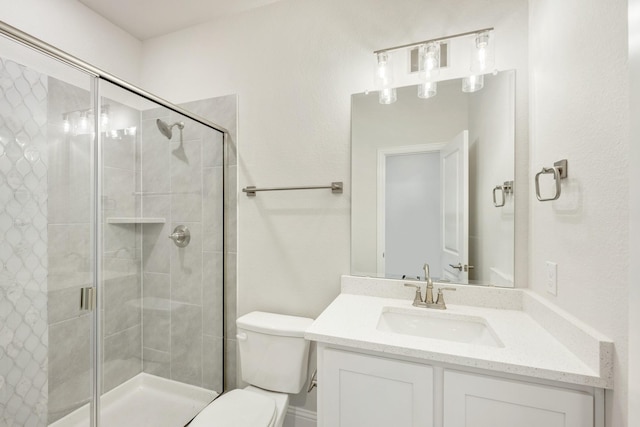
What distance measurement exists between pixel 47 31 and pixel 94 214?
1180mm

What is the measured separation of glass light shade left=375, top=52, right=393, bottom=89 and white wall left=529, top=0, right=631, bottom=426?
63cm

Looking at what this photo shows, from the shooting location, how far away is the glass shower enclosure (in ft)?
3.85

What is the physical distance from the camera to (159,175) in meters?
1.63

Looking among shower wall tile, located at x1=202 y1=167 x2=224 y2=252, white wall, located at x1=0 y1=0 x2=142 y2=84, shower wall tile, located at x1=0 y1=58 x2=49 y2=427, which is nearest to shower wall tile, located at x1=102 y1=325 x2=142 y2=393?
shower wall tile, located at x1=0 y1=58 x2=49 y2=427

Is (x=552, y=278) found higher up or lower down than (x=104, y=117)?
lower down

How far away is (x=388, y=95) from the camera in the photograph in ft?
4.99

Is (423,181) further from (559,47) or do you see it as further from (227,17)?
(227,17)

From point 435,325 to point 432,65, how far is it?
4.01 ft

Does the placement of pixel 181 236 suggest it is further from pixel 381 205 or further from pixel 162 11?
pixel 162 11

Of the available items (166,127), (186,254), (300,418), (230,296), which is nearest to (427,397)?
(300,418)

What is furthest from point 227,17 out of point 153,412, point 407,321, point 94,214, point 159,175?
point 153,412

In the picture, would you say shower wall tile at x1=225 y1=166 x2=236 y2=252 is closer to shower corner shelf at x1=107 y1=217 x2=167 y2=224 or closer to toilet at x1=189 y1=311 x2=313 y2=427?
shower corner shelf at x1=107 y1=217 x2=167 y2=224

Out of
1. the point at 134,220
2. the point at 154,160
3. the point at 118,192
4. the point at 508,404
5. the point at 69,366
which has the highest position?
the point at 154,160

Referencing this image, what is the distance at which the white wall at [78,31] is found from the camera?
5.03ft
